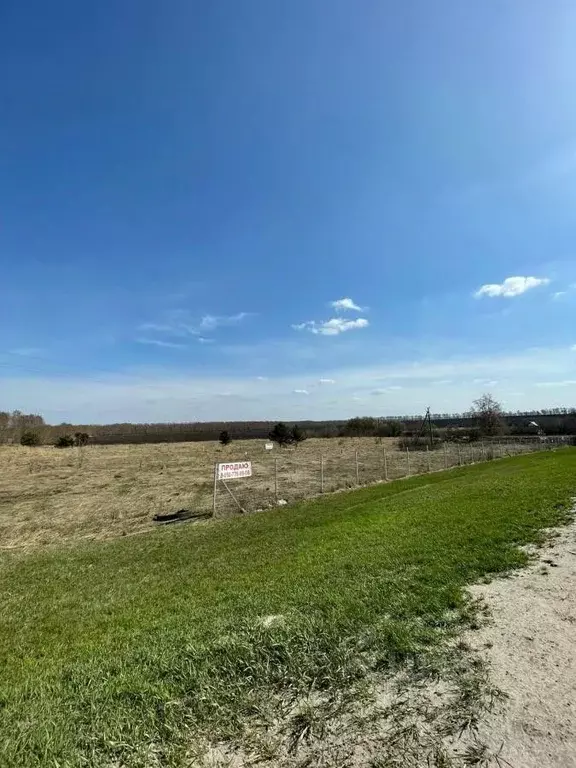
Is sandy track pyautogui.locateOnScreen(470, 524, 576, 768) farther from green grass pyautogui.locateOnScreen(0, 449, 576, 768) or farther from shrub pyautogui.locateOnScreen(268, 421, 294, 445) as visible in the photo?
shrub pyautogui.locateOnScreen(268, 421, 294, 445)

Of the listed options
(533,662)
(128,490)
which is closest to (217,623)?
(533,662)

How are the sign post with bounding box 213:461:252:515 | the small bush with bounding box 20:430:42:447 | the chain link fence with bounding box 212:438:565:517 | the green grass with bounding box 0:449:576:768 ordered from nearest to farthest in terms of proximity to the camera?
the green grass with bounding box 0:449:576:768, the sign post with bounding box 213:461:252:515, the chain link fence with bounding box 212:438:565:517, the small bush with bounding box 20:430:42:447

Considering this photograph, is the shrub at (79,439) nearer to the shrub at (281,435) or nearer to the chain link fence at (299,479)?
the shrub at (281,435)

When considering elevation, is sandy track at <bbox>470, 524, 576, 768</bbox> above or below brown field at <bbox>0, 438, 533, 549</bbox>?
above

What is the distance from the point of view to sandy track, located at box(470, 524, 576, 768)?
260 cm

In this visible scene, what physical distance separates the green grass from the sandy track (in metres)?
0.40

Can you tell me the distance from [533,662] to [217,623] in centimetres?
303

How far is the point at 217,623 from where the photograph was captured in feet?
15.8

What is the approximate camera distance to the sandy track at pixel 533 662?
260cm

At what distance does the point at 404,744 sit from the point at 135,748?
5.38ft

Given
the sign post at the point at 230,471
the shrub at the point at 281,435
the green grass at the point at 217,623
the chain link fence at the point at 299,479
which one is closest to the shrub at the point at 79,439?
the shrub at the point at 281,435

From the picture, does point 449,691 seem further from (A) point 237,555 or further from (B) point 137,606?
(A) point 237,555

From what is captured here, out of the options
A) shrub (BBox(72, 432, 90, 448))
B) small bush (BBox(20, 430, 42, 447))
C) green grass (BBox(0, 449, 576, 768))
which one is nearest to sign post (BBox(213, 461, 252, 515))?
green grass (BBox(0, 449, 576, 768))

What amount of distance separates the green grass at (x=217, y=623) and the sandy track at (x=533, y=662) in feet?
1.30
